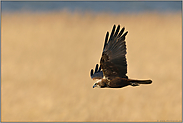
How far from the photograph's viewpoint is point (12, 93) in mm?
6758

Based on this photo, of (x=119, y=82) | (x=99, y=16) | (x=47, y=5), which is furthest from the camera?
(x=47, y=5)

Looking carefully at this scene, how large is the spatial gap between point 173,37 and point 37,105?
521cm

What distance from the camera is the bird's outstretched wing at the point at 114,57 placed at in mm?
3113

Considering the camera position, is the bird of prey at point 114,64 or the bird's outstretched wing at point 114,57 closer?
the bird of prey at point 114,64

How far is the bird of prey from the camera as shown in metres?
3.01

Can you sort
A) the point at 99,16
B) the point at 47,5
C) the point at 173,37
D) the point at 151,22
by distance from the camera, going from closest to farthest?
the point at 173,37, the point at 151,22, the point at 99,16, the point at 47,5

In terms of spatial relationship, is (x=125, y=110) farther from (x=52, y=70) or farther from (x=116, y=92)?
(x=52, y=70)

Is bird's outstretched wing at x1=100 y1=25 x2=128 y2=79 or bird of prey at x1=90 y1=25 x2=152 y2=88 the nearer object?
bird of prey at x1=90 y1=25 x2=152 y2=88

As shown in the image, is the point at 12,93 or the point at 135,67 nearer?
the point at 12,93

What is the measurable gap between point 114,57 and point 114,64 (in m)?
0.10

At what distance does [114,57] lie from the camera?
10.4 ft

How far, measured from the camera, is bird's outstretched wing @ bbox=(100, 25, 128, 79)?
311cm

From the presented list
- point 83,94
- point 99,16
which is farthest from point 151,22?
point 83,94

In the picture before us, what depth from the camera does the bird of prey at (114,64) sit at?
3.01m
